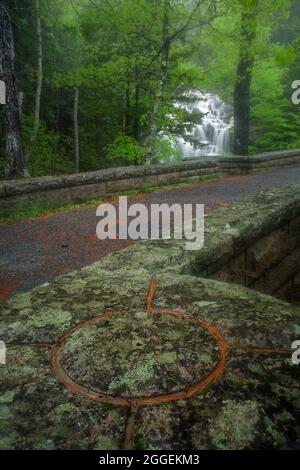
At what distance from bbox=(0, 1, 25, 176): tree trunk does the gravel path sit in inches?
115

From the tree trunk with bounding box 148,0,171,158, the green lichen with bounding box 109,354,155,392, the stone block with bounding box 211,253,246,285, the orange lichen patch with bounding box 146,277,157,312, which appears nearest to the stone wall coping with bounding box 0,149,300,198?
the tree trunk with bounding box 148,0,171,158

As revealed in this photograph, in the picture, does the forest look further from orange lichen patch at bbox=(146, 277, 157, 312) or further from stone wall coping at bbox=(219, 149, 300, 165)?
orange lichen patch at bbox=(146, 277, 157, 312)

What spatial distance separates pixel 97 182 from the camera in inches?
305

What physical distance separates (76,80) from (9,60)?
7.75 ft

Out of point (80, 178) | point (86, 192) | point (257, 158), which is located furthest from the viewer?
point (257, 158)

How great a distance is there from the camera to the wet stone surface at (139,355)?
4.23 ft

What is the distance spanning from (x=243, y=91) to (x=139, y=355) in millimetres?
14261

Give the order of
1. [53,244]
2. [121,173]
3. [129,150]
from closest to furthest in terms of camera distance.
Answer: [53,244], [121,173], [129,150]

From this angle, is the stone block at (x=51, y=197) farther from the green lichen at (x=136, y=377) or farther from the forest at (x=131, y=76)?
the green lichen at (x=136, y=377)

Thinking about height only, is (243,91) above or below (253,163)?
above

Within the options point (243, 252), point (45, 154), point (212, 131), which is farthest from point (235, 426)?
point (212, 131)

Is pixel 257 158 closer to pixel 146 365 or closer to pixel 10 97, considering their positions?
pixel 10 97
